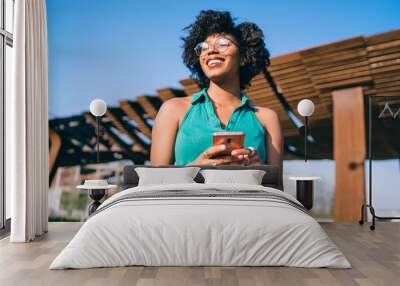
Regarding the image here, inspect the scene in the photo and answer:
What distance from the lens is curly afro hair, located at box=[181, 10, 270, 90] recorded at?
7.36m

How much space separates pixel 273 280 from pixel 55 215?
429cm

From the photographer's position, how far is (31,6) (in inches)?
241

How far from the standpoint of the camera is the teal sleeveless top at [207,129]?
283 inches

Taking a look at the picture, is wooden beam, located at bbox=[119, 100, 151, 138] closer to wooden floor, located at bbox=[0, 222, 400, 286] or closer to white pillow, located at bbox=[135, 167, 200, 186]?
white pillow, located at bbox=[135, 167, 200, 186]

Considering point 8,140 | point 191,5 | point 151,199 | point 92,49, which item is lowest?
point 151,199

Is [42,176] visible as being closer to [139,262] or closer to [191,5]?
[139,262]

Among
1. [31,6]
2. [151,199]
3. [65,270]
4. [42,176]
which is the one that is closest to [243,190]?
[151,199]

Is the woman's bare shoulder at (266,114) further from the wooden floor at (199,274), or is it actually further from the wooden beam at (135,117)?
the wooden floor at (199,274)

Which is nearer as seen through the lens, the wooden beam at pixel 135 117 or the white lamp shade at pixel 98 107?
the white lamp shade at pixel 98 107

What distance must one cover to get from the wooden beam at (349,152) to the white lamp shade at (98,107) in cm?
293

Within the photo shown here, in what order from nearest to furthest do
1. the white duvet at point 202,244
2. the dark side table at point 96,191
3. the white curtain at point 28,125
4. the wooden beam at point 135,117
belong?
the white duvet at point 202,244 < the white curtain at point 28,125 < the dark side table at point 96,191 < the wooden beam at point 135,117

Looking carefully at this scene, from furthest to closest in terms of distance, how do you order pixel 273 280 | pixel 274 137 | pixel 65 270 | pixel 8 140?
1. pixel 274 137
2. pixel 8 140
3. pixel 65 270
4. pixel 273 280

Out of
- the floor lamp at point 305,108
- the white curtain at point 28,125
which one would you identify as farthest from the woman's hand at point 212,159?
the white curtain at point 28,125

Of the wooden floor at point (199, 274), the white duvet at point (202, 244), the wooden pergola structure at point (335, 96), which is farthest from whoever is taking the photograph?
the wooden pergola structure at point (335, 96)
